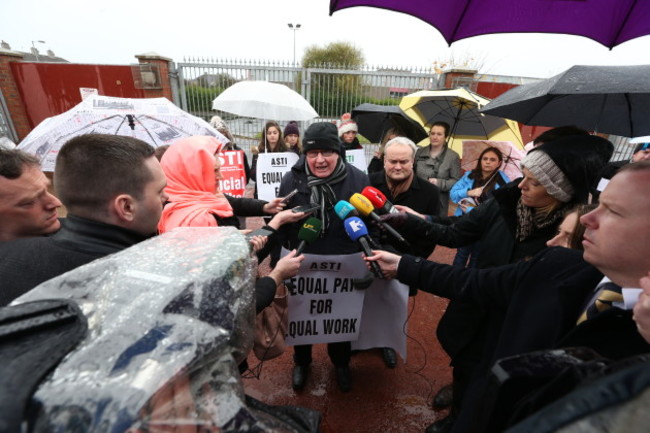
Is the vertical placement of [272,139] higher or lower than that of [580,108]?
lower

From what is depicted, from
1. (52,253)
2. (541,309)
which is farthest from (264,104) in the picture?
(541,309)

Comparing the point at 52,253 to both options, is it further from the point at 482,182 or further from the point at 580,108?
the point at 482,182

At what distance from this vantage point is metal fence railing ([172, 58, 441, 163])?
338 inches

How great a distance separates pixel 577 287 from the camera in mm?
1022

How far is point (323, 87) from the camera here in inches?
352

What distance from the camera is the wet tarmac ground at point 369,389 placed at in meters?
2.24

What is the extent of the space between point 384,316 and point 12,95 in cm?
1125

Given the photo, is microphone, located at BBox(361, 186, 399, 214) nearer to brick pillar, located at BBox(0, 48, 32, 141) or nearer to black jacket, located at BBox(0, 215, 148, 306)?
black jacket, located at BBox(0, 215, 148, 306)

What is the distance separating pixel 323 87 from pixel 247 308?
359 inches

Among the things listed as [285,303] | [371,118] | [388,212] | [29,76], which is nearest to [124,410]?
[285,303]

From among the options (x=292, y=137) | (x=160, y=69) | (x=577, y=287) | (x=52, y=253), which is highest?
(x=160, y=69)

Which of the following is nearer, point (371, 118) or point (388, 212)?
point (388, 212)

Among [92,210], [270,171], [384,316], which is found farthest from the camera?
[270,171]

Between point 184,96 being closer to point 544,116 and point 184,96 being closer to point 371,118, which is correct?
point 371,118
